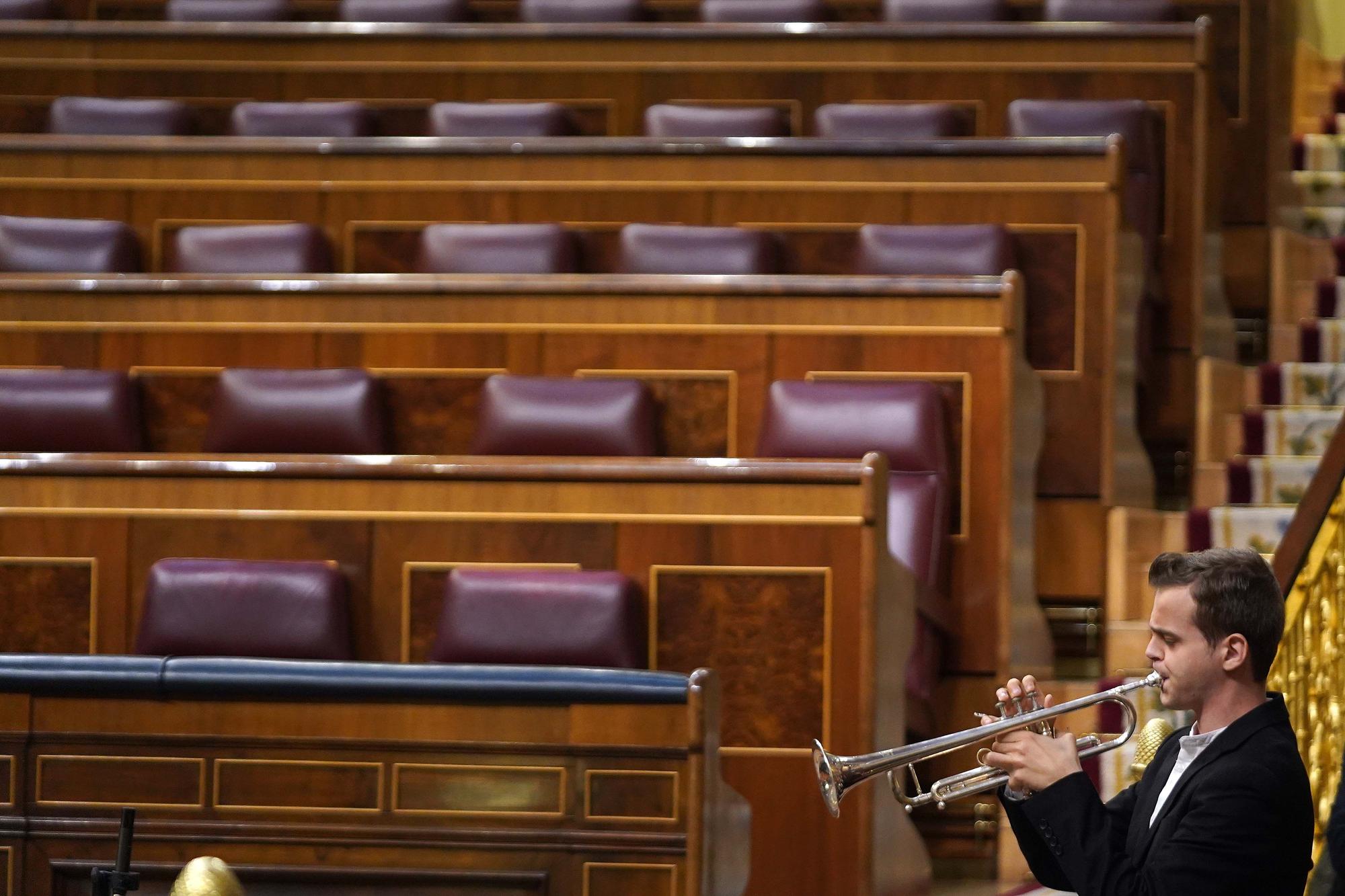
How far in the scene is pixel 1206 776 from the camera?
1.69 feet

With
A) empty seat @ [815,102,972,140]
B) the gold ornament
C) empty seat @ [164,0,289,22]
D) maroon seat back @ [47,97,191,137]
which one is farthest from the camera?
empty seat @ [164,0,289,22]

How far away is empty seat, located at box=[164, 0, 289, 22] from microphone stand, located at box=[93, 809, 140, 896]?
132cm

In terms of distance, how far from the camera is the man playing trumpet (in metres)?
0.51

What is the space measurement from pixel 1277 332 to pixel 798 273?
0.41 meters

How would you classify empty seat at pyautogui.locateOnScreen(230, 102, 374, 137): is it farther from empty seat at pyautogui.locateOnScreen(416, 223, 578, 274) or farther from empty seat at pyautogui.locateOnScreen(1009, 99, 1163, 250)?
empty seat at pyautogui.locateOnScreen(1009, 99, 1163, 250)

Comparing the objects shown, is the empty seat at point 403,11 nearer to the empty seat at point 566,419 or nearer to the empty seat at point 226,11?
the empty seat at point 226,11

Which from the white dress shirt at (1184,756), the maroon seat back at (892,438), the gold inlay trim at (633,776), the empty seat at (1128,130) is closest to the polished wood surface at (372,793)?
the gold inlay trim at (633,776)

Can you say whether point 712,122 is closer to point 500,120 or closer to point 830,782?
point 500,120

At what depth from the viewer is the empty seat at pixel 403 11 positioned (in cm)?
179

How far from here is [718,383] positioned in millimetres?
1139

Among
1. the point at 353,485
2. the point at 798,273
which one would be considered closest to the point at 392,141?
the point at 798,273

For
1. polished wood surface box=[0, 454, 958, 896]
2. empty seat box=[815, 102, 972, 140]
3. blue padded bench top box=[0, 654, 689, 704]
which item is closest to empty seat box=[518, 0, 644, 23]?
empty seat box=[815, 102, 972, 140]

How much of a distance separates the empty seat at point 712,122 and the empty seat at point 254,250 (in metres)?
0.32

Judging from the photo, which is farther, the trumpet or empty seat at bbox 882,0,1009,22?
empty seat at bbox 882,0,1009,22
